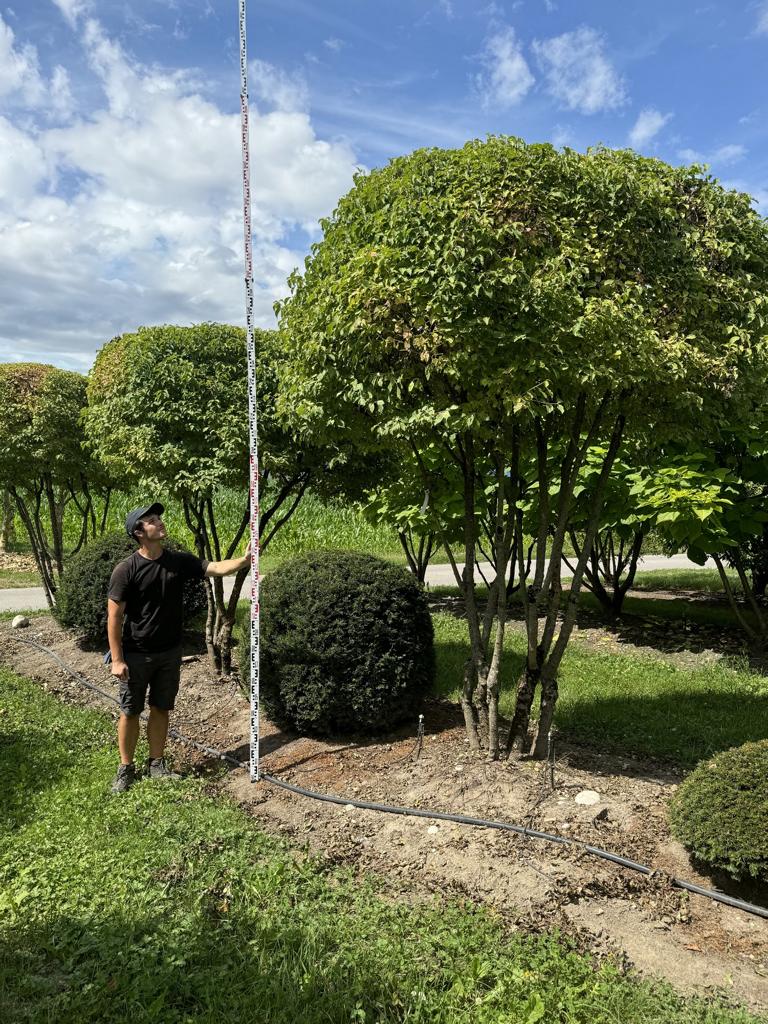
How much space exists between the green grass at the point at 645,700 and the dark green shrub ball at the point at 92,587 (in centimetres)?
381

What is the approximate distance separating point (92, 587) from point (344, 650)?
4.52 m

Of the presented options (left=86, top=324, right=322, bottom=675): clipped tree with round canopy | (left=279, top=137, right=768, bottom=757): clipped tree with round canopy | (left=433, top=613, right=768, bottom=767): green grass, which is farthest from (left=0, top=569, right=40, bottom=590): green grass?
(left=279, top=137, right=768, bottom=757): clipped tree with round canopy

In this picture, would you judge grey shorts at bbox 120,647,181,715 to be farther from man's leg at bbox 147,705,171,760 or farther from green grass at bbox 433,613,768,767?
green grass at bbox 433,613,768,767

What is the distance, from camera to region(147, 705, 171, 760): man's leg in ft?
16.9

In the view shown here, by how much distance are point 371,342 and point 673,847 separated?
120 inches

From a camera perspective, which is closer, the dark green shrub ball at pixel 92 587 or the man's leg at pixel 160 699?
the man's leg at pixel 160 699

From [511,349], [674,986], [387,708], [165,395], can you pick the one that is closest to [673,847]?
[674,986]

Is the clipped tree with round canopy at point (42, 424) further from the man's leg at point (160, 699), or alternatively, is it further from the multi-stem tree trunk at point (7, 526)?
the multi-stem tree trunk at point (7, 526)

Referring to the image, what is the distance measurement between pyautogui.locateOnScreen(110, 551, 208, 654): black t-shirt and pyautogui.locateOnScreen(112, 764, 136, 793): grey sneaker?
731 millimetres

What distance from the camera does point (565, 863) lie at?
369 centimetres

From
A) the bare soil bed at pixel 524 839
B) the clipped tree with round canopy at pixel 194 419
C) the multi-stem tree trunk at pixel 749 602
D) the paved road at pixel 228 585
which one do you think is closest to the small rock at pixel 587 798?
the bare soil bed at pixel 524 839

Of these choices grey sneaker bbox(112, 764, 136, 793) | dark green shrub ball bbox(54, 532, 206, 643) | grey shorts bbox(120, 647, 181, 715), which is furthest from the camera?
dark green shrub ball bbox(54, 532, 206, 643)

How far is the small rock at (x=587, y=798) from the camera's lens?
4258 mm

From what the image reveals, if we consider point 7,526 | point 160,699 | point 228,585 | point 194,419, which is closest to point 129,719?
point 160,699
